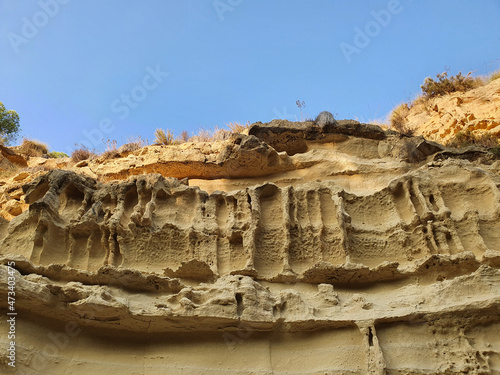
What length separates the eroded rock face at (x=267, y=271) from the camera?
202 inches

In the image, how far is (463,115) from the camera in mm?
11617

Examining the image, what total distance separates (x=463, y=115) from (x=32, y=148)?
12.6 metres

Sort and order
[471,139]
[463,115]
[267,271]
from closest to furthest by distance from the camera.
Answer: [267,271]
[471,139]
[463,115]

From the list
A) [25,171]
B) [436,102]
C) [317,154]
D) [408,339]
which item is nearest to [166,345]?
[408,339]

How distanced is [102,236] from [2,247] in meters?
1.46

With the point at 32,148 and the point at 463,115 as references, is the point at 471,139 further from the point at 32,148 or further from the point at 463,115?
the point at 32,148

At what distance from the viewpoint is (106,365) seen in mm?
5105

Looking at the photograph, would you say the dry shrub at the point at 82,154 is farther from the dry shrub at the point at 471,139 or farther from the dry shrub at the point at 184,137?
the dry shrub at the point at 471,139

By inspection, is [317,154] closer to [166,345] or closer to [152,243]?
[152,243]

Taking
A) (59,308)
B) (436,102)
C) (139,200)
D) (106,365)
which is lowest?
(106,365)

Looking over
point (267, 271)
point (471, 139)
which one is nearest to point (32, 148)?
point (267, 271)

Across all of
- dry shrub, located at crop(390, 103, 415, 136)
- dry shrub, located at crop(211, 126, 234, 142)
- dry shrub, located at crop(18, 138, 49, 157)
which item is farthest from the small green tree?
dry shrub, located at crop(390, 103, 415, 136)

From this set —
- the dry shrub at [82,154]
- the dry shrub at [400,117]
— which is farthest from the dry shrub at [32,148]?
the dry shrub at [400,117]

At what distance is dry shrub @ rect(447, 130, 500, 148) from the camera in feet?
34.1
